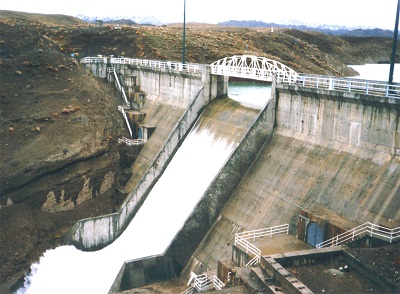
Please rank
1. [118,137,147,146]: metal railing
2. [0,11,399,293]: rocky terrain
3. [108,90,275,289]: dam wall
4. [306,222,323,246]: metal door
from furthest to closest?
[118,137,147,146]: metal railing, [0,11,399,293]: rocky terrain, [108,90,275,289]: dam wall, [306,222,323,246]: metal door

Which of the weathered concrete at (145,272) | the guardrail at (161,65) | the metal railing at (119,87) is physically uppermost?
the guardrail at (161,65)

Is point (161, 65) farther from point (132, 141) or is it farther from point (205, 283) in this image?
point (205, 283)

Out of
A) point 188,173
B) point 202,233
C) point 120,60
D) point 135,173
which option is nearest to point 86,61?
point 120,60

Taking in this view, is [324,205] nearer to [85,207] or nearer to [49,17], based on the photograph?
[85,207]

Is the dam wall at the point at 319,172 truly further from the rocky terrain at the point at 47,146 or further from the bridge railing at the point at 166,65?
the rocky terrain at the point at 47,146

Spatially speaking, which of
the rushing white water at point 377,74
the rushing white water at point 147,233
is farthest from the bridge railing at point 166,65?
the rushing white water at point 377,74

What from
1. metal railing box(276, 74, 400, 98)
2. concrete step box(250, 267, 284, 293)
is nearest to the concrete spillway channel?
metal railing box(276, 74, 400, 98)

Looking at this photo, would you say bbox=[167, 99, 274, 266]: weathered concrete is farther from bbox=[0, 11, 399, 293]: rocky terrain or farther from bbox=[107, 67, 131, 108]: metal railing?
bbox=[107, 67, 131, 108]: metal railing

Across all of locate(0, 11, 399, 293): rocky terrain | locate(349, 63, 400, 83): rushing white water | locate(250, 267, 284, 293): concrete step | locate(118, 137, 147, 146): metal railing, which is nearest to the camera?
locate(250, 267, 284, 293): concrete step
